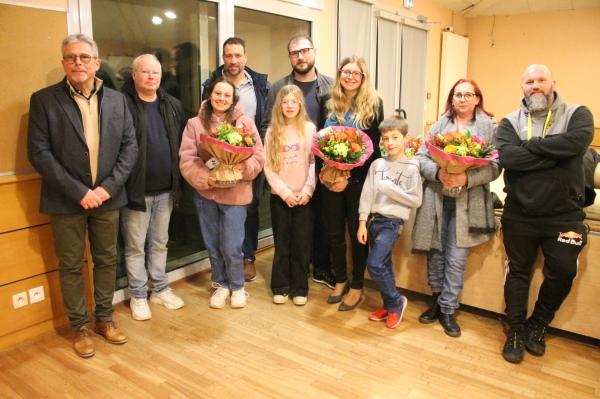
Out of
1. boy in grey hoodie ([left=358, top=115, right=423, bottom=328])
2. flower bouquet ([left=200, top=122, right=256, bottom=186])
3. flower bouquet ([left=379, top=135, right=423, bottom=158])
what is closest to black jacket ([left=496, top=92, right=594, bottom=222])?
boy in grey hoodie ([left=358, top=115, right=423, bottom=328])

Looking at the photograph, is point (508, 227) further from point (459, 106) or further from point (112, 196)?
point (112, 196)

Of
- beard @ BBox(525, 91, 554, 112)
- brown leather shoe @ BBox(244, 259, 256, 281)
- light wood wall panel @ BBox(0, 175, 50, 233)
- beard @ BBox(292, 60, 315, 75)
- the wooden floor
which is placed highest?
beard @ BBox(292, 60, 315, 75)

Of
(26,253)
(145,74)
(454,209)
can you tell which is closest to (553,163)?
(454,209)

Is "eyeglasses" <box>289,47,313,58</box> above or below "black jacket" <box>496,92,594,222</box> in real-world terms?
above

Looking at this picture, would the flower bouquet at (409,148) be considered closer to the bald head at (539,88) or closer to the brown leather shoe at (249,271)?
the bald head at (539,88)

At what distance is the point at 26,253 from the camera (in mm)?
2678

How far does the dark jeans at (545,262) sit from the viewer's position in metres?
2.47

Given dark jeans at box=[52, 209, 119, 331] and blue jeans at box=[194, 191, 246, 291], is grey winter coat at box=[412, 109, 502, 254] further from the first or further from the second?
dark jeans at box=[52, 209, 119, 331]

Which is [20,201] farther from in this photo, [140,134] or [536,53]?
[536,53]

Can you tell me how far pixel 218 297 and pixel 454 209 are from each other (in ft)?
5.36

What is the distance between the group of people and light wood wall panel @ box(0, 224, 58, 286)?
0.81 ft

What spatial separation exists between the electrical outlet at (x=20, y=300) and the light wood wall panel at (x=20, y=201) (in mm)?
380

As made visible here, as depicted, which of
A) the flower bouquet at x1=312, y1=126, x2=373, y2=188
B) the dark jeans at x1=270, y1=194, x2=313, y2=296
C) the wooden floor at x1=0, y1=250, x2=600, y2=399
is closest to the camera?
the wooden floor at x1=0, y1=250, x2=600, y2=399

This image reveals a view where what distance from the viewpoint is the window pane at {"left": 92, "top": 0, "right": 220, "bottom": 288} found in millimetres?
3154
